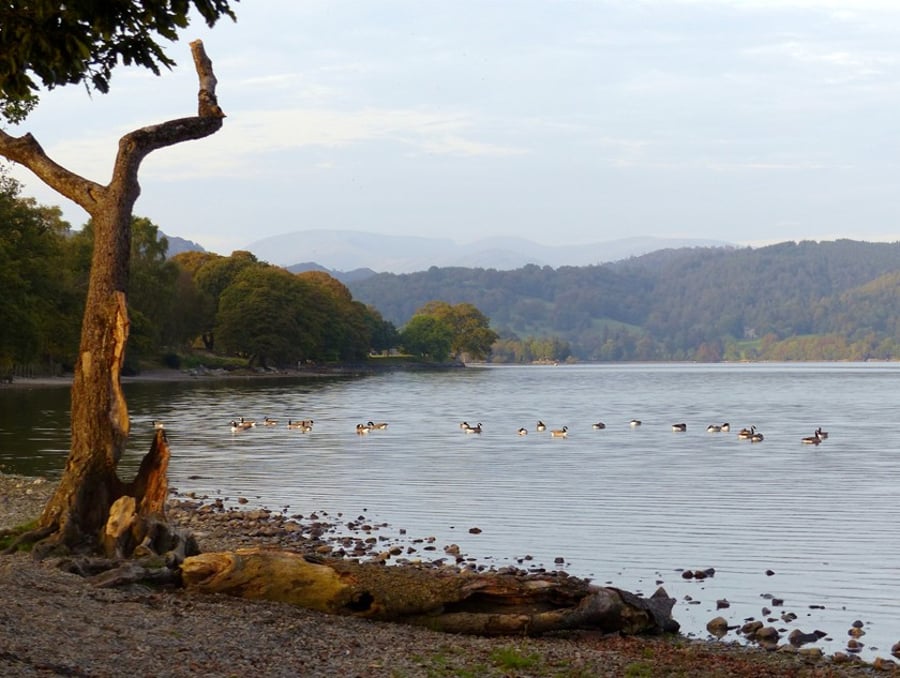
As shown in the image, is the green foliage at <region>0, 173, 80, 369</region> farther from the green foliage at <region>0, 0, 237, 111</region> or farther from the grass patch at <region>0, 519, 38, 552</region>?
the green foliage at <region>0, 0, 237, 111</region>

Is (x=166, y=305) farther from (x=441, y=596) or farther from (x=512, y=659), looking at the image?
(x=512, y=659)

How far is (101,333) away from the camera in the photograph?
16.9m

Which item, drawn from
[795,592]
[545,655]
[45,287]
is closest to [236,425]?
[45,287]

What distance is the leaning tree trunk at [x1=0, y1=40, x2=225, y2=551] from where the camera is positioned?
656 inches

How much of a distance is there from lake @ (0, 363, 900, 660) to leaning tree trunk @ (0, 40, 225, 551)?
268 inches

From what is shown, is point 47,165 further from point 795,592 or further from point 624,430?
point 624,430

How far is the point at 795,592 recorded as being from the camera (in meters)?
17.4

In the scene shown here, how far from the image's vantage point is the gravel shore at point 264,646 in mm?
10445

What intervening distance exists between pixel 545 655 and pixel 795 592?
6.81 meters

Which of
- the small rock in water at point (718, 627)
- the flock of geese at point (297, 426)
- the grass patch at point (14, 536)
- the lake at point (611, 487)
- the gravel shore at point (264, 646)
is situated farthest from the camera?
the flock of geese at point (297, 426)

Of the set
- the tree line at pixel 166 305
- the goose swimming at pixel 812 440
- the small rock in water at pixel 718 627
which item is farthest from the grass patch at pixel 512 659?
the tree line at pixel 166 305

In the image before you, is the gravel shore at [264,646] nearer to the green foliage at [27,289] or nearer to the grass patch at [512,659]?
the grass patch at [512,659]

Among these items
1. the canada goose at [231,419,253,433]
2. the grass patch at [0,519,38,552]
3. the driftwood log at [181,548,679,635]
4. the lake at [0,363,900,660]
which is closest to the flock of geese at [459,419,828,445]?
the lake at [0,363,900,660]

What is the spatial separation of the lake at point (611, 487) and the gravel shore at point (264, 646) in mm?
2137
